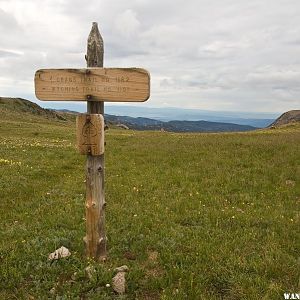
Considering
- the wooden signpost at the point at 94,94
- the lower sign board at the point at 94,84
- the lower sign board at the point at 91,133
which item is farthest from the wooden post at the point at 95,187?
the lower sign board at the point at 94,84

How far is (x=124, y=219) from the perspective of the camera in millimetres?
10406

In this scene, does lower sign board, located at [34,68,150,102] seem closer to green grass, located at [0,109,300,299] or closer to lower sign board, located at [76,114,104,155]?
lower sign board, located at [76,114,104,155]

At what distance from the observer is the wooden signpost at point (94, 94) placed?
23.4ft

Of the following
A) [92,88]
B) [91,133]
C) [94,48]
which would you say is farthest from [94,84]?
[91,133]

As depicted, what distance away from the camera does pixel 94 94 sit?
7.32 metres

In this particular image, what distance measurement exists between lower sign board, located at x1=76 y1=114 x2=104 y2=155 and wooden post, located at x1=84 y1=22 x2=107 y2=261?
0.16 meters

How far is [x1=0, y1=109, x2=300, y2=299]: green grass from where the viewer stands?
22.6 feet

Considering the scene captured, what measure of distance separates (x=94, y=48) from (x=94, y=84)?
31.0 inches

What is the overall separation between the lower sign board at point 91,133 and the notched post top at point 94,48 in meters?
1.09

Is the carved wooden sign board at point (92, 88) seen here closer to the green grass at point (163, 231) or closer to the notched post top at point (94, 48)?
the notched post top at point (94, 48)

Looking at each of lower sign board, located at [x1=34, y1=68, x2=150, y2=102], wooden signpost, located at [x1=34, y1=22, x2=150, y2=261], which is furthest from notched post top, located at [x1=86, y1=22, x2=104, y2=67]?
lower sign board, located at [x1=34, y1=68, x2=150, y2=102]

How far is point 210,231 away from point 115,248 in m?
2.62

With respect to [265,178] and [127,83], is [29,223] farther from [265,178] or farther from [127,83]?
[265,178]

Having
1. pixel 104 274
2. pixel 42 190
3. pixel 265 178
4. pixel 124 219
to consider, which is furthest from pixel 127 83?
pixel 265 178
